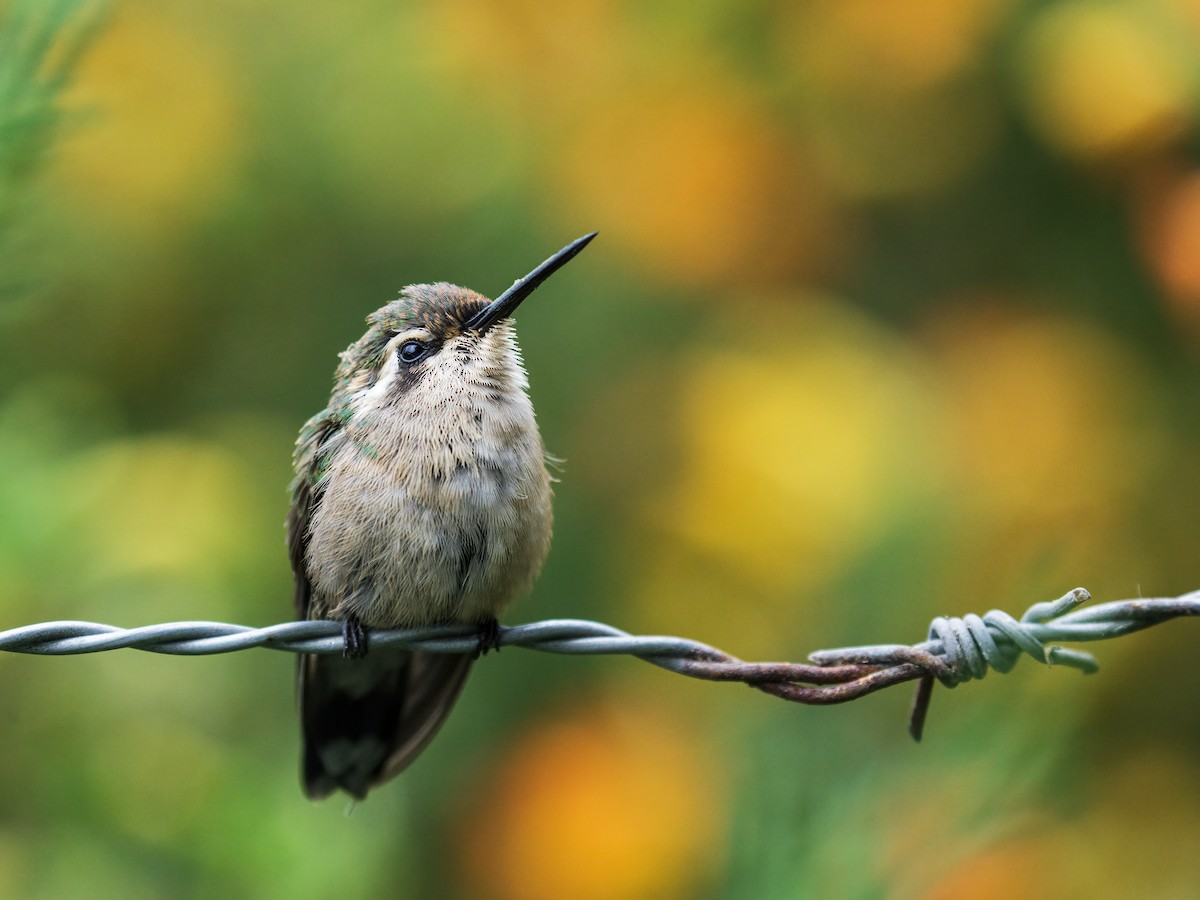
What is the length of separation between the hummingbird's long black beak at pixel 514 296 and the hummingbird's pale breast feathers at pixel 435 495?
3 centimetres

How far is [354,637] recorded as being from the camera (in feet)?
9.21

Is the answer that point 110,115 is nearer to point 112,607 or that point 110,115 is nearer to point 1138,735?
point 112,607

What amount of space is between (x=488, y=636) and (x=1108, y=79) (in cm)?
239

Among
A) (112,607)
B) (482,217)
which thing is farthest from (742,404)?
(112,607)

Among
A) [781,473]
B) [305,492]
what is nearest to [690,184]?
[781,473]

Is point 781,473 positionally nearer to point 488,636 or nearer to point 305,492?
point 488,636

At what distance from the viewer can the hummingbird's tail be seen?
3268mm

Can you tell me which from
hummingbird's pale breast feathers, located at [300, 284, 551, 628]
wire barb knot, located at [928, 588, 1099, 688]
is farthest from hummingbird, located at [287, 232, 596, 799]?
wire barb knot, located at [928, 588, 1099, 688]

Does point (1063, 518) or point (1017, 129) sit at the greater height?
point (1017, 129)

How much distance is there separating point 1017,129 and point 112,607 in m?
3.26

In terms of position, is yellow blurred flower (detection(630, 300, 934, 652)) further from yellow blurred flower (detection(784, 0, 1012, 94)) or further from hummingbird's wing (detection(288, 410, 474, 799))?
yellow blurred flower (detection(784, 0, 1012, 94))

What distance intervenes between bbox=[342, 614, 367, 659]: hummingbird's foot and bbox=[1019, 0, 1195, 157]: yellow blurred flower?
252 centimetres

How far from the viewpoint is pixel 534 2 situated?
431 cm

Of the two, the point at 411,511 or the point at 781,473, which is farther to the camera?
the point at 781,473
